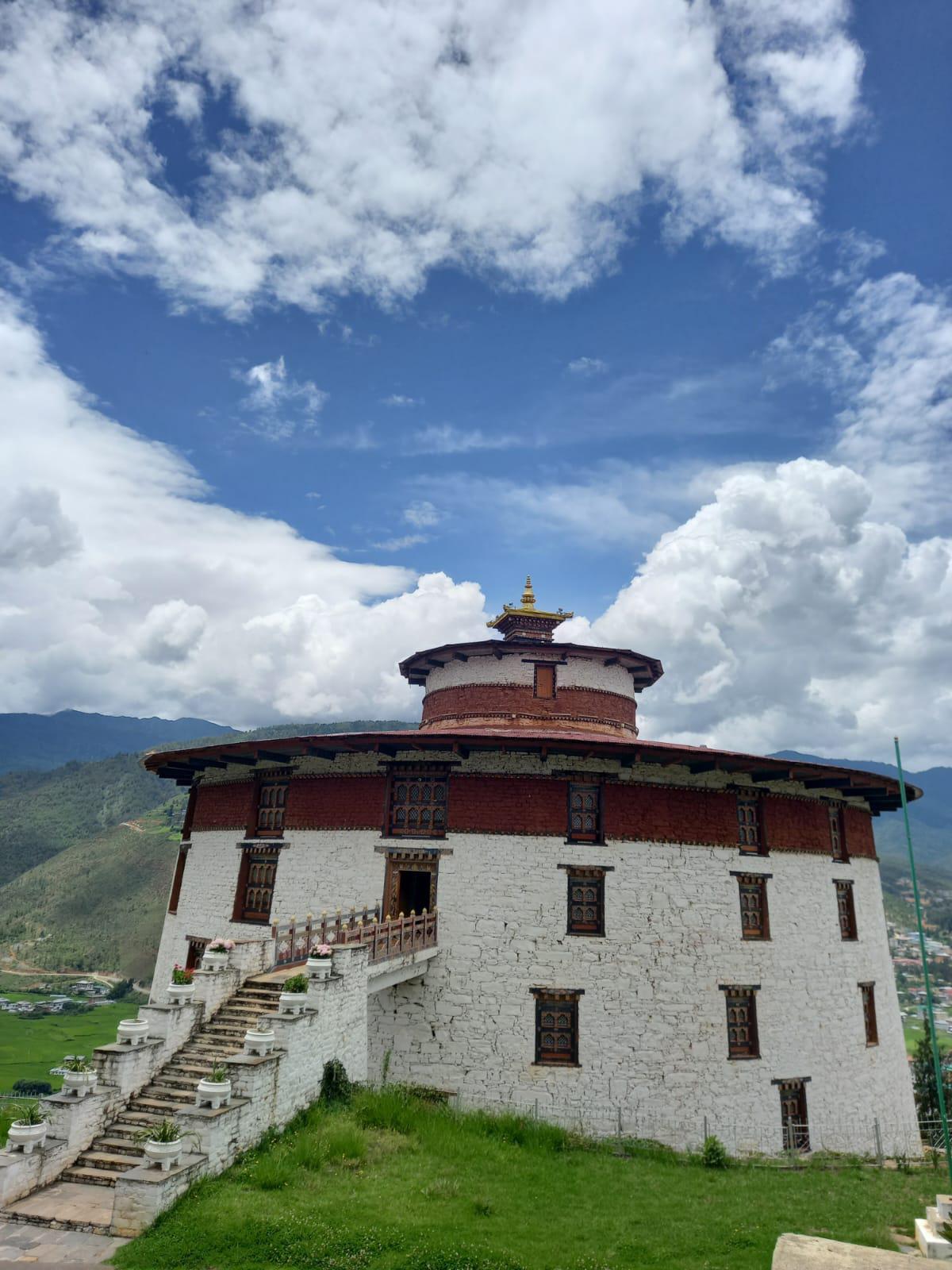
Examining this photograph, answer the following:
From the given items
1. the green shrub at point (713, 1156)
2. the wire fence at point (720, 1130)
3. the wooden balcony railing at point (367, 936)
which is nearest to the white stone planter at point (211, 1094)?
A: the wooden balcony railing at point (367, 936)

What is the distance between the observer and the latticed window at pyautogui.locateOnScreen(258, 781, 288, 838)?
2291 cm

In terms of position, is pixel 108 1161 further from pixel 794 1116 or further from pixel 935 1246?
pixel 794 1116

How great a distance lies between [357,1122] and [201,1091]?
3419 millimetres

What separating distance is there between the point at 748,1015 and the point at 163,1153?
14.9 m

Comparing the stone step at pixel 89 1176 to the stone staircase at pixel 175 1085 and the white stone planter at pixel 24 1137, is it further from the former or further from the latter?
the white stone planter at pixel 24 1137

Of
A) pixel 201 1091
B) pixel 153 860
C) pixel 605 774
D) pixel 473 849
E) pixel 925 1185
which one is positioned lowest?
pixel 925 1185

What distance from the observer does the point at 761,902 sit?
2147 cm

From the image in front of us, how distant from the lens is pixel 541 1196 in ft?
42.8

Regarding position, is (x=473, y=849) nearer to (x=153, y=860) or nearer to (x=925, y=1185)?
(x=925, y=1185)

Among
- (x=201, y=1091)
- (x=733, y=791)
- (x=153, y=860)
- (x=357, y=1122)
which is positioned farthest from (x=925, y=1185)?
Answer: (x=153, y=860)

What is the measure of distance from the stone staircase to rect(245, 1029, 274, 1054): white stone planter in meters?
1.07

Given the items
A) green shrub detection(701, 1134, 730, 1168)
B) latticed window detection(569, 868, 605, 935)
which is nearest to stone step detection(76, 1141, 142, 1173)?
latticed window detection(569, 868, 605, 935)

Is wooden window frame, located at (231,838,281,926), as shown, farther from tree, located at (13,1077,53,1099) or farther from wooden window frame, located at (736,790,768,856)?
tree, located at (13,1077,53,1099)

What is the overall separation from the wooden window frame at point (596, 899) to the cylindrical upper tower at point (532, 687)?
698 centimetres
